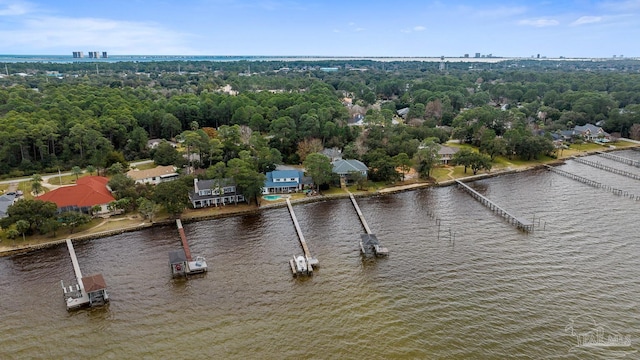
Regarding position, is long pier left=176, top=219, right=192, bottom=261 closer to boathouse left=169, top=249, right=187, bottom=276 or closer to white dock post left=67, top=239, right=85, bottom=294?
boathouse left=169, top=249, right=187, bottom=276

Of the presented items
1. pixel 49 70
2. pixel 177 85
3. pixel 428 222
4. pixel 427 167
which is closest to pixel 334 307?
pixel 428 222

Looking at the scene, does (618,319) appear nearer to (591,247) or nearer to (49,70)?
(591,247)

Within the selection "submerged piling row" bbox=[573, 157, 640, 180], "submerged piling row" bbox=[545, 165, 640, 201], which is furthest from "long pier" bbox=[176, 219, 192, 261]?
"submerged piling row" bbox=[573, 157, 640, 180]

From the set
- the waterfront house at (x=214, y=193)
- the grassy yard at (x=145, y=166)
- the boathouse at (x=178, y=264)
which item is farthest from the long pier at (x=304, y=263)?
the grassy yard at (x=145, y=166)

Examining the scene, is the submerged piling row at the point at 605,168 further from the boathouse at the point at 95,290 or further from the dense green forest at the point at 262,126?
the boathouse at the point at 95,290

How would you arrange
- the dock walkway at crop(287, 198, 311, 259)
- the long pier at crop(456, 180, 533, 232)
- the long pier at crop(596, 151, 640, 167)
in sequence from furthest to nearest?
the long pier at crop(596, 151, 640, 167), the long pier at crop(456, 180, 533, 232), the dock walkway at crop(287, 198, 311, 259)
